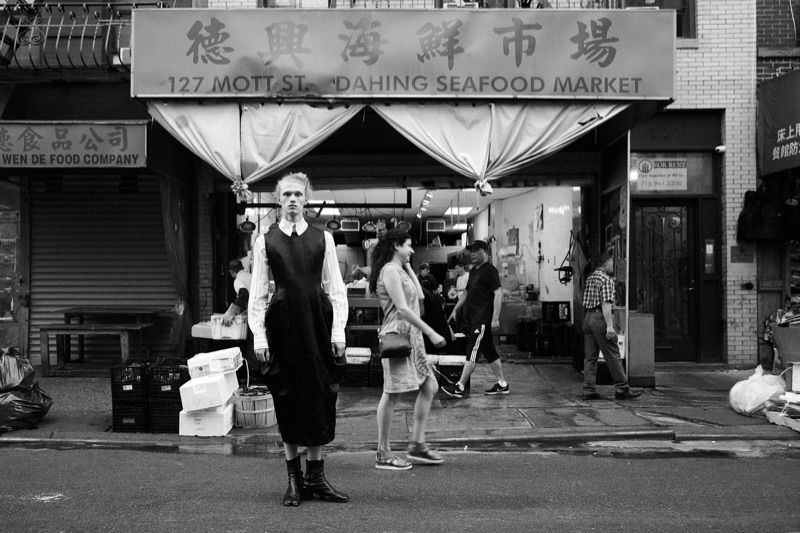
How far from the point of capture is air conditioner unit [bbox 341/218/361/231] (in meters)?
17.4

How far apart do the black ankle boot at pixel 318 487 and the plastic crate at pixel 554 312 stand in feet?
24.9

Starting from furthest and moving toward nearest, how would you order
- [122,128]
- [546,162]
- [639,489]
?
[546,162] < [122,128] < [639,489]

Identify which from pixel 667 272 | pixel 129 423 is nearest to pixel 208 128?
pixel 129 423

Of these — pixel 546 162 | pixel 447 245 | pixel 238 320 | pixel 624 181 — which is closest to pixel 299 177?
pixel 238 320

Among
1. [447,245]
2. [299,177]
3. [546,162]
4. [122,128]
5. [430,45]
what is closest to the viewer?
[299,177]

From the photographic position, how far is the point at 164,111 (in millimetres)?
8625

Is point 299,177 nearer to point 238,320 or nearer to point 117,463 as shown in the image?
point 117,463

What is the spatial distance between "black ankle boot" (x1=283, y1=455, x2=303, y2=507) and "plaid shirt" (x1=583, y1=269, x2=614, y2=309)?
190 inches

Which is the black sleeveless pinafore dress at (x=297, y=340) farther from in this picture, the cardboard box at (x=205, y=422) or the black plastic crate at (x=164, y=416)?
the black plastic crate at (x=164, y=416)

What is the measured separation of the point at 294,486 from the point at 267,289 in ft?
4.29

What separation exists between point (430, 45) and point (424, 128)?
3.17 ft

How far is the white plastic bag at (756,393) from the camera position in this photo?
772 centimetres

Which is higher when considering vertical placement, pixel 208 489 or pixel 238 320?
pixel 238 320

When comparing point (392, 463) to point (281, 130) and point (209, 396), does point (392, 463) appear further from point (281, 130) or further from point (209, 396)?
point (281, 130)
